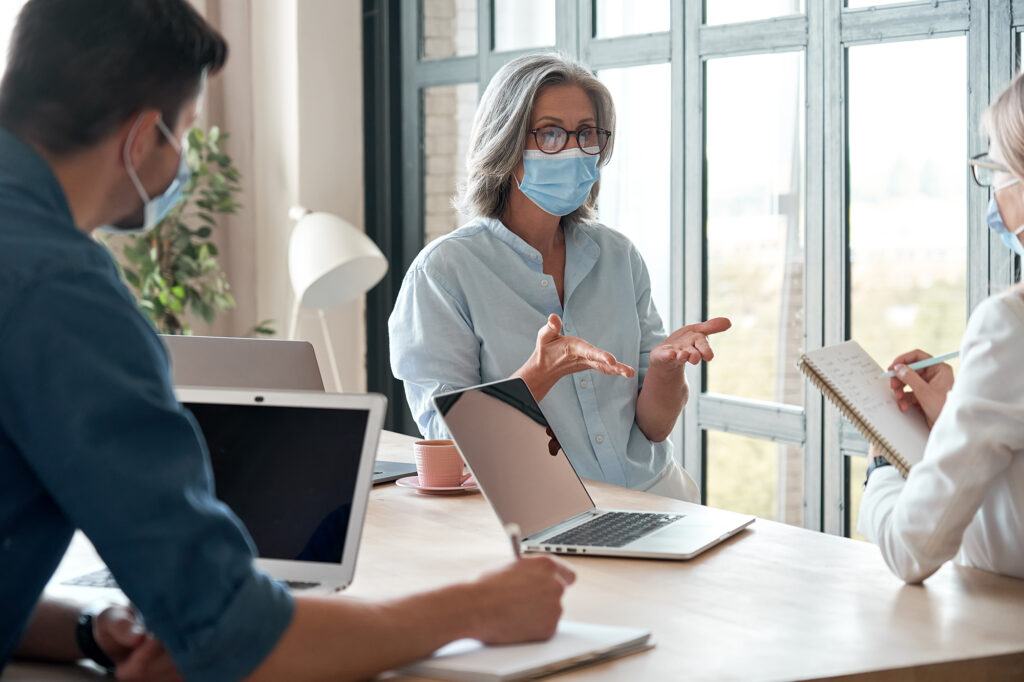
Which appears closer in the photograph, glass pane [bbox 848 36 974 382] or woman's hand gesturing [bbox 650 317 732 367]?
woman's hand gesturing [bbox 650 317 732 367]

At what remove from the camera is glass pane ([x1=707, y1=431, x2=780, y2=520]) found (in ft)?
11.2

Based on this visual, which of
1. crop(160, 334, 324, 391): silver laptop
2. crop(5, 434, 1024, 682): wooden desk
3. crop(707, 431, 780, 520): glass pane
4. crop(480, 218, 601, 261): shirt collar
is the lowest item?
crop(707, 431, 780, 520): glass pane

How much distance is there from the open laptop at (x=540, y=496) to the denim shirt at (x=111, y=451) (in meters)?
0.65

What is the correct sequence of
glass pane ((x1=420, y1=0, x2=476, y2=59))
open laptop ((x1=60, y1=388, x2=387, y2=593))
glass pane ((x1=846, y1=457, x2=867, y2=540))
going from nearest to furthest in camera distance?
open laptop ((x1=60, y1=388, x2=387, y2=593))
glass pane ((x1=846, y1=457, x2=867, y2=540))
glass pane ((x1=420, y1=0, x2=476, y2=59))

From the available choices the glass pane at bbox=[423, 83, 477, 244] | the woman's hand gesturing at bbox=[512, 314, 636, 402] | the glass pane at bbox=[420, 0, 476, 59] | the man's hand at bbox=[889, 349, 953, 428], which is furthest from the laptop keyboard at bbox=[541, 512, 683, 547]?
the glass pane at bbox=[420, 0, 476, 59]

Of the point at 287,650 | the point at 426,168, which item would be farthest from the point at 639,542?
the point at 426,168

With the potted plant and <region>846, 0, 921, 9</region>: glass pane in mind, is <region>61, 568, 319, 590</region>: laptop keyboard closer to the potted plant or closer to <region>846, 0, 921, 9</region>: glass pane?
<region>846, 0, 921, 9</region>: glass pane

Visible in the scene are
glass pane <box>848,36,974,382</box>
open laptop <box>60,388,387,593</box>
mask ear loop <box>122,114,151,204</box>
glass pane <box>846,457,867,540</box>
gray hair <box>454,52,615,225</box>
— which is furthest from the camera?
glass pane <box>846,457,867,540</box>

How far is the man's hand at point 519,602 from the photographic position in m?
1.15

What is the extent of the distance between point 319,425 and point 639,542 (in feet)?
1.69

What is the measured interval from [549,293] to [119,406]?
60.8 inches

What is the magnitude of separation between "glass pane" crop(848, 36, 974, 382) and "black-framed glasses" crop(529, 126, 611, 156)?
105cm

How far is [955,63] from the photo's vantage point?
2.86 meters

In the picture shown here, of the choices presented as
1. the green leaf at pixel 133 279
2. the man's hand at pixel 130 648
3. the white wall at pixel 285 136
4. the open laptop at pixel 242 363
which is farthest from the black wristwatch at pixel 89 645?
the white wall at pixel 285 136
